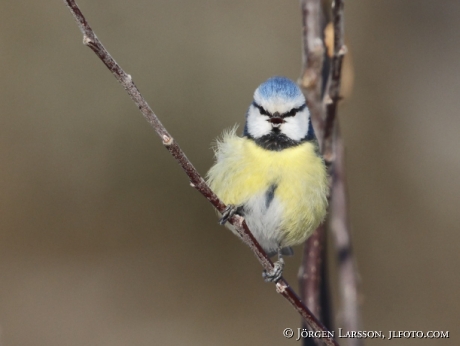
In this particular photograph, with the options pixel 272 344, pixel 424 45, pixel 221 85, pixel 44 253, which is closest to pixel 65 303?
pixel 44 253

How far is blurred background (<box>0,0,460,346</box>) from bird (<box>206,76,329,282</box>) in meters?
1.81

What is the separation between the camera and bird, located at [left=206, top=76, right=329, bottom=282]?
214 cm

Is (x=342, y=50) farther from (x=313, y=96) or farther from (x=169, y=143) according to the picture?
(x=169, y=143)

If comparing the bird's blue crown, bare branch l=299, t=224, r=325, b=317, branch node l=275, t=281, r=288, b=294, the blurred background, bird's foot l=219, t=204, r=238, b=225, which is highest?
the blurred background

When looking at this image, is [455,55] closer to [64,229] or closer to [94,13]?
[94,13]

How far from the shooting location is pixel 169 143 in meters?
1.39

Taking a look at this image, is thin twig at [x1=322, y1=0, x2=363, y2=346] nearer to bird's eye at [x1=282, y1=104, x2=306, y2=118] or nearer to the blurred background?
bird's eye at [x1=282, y1=104, x2=306, y2=118]

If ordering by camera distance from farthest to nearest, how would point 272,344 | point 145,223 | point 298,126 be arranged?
point 145,223
point 272,344
point 298,126

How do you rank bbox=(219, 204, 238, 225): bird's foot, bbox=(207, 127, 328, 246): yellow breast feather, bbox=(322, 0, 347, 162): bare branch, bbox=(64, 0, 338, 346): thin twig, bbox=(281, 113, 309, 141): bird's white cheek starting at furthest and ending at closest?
bbox=(281, 113, 309, 141): bird's white cheek, bbox=(207, 127, 328, 246): yellow breast feather, bbox=(219, 204, 238, 225): bird's foot, bbox=(322, 0, 347, 162): bare branch, bbox=(64, 0, 338, 346): thin twig

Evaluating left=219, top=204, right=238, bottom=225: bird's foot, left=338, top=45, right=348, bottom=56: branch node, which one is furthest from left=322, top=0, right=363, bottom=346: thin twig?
left=219, top=204, right=238, bottom=225: bird's foot

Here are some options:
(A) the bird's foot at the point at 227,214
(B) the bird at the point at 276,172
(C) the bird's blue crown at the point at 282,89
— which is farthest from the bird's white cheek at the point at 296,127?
(A) the bird's foot at the point at 227,214

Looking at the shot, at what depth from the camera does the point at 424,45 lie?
4.30 meters

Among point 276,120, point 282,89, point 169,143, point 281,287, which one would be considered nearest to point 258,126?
point 276,120

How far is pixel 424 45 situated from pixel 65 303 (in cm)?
344
